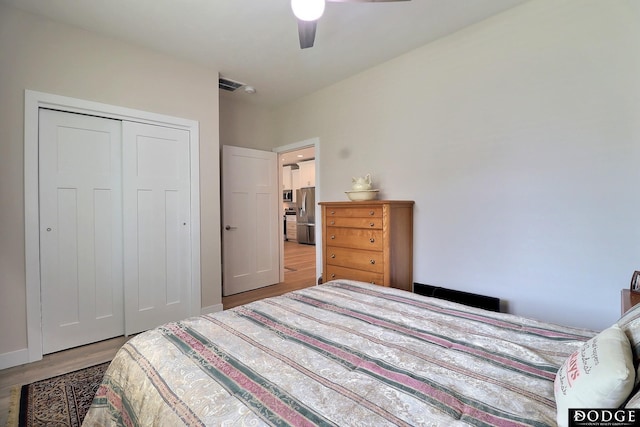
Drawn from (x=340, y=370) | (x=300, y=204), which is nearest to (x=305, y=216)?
(x=300, y=204)

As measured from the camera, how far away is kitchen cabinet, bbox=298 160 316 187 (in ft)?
28.6

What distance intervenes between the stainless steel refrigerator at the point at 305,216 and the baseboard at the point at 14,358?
6456mm

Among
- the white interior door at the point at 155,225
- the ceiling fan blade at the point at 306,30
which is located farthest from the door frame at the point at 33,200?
the ceiling fan blade at the point at 306,30

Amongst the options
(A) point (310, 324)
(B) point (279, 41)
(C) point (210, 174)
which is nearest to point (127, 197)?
(C) point (210, 174)

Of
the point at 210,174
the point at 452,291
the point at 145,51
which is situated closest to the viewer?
the point at 452,291

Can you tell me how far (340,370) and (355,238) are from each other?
187cm

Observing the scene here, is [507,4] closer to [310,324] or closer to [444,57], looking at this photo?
[444,57]

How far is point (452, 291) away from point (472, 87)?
1745 mm

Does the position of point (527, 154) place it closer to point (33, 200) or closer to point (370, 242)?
point (370, 242)

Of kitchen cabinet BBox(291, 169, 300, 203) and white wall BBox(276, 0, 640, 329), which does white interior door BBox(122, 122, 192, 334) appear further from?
kitchen cabinet BBox(291, 169, 300, 203)

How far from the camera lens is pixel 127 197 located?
2.67 meters

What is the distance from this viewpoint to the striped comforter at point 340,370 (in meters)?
0.73

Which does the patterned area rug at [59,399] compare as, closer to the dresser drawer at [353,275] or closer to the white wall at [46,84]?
the white wall at [46,84]

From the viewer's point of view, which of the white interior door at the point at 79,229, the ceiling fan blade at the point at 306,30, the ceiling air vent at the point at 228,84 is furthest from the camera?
the ceiling air vent at the point at 228,84
